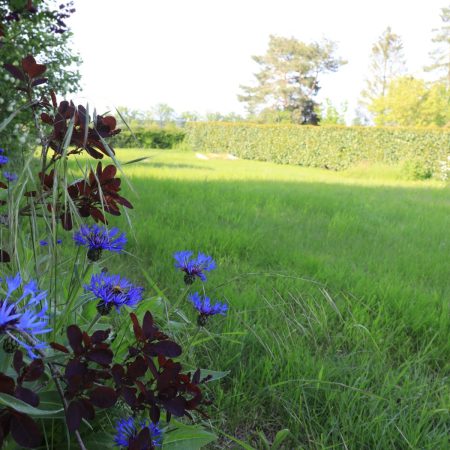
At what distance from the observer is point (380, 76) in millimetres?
45719

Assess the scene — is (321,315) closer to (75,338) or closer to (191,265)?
(191,265)

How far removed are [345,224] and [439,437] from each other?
2714 mm

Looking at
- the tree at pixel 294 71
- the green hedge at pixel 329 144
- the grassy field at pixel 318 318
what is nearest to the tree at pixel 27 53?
the grassy field at pixel 318 318

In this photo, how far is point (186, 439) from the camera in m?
0.93

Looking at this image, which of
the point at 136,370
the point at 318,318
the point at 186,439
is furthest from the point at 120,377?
the point at 318,318

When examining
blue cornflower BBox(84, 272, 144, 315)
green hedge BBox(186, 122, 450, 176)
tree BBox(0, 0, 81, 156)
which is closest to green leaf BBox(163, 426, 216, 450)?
blue cornflower BBox(84, 272, 144, 315)

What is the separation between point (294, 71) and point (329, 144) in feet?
87.2

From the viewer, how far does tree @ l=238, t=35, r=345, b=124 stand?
39.2 m

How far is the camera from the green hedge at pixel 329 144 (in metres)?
13.7

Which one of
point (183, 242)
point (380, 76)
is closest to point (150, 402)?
point (183, 242)

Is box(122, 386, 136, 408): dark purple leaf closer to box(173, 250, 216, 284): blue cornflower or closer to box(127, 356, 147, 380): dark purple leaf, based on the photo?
box(127, 356, 147, 380): dark purple leaf

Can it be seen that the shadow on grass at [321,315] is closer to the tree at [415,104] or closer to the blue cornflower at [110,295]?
the blue cornflower at [110,295]

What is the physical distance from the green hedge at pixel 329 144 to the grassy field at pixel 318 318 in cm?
985

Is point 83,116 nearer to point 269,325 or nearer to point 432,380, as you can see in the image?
point 269,325
